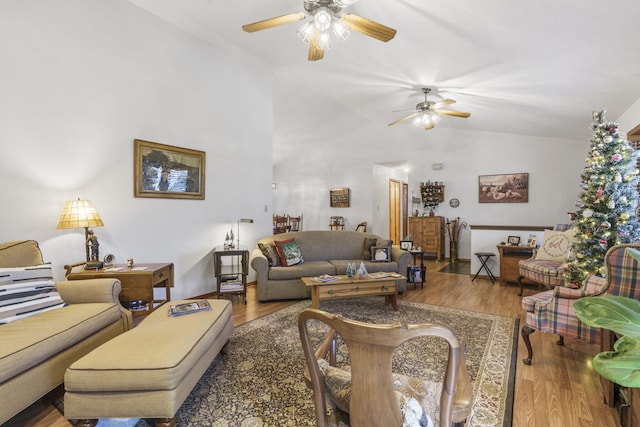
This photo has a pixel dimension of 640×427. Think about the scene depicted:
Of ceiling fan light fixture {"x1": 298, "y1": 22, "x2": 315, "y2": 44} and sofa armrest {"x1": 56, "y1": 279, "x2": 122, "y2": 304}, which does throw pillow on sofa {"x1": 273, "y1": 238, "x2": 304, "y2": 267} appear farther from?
ceiling fan light fixture {"x1": 298, "y1": 22, "x2": 315, "y2": 44}

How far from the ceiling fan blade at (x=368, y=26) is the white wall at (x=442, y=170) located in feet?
16.8

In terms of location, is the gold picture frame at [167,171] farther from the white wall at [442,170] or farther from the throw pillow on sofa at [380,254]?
the white wall at [442,170]

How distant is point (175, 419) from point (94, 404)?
0.40m

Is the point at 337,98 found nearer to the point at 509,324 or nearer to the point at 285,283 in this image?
the point at 285,283

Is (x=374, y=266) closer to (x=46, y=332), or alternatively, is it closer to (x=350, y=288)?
(x=350, y=288)

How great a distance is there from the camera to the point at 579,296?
7.00ft

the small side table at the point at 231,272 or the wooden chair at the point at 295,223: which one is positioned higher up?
the wooden chair at the point at 295,223

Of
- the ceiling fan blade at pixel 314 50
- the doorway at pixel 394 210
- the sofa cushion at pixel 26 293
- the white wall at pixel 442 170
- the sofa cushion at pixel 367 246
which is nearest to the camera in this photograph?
the sofa cushion at pixel 26 293

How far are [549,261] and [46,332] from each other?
5.15 m

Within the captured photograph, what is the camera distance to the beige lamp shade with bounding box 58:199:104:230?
271cm

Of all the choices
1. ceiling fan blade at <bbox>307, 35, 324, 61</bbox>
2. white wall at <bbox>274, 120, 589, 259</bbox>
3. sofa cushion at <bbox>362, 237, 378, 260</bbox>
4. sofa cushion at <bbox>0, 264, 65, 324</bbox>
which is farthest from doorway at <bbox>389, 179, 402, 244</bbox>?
sofa cushion at <bbox>0, 264, 65, 324</bbox>

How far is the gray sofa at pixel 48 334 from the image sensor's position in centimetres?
154

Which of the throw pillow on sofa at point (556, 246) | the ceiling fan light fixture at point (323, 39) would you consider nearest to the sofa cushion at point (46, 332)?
the ceiling fan light fixture at point (323, 39)

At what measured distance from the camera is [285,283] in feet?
12.6
